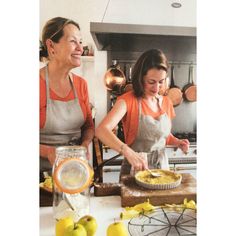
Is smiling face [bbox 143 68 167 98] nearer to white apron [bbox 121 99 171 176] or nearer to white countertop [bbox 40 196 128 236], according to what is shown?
white apron [bbox 121 99 171 176]

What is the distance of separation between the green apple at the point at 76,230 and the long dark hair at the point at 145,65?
0.57 meters

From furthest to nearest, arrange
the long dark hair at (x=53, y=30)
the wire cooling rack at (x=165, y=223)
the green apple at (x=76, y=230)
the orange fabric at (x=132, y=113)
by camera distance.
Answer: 1. the orange fabric at (x=132, y=113)
2. the long dark hair at (x=53, y=30)
3. the wire cooling rack at (x=165, y=223)
4. the green apple at (x=76, y=230)

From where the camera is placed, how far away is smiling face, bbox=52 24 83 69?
1283 millimetres

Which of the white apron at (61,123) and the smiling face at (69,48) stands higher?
the smiling face at (69,48)

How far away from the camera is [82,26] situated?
1.29 m

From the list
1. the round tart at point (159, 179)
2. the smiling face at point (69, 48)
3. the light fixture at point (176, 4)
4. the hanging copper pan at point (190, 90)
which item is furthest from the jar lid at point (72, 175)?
the light fixture at point (176, 4)

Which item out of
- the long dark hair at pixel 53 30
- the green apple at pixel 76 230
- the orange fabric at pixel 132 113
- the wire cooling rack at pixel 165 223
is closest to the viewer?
the green apple at pixel 76 230

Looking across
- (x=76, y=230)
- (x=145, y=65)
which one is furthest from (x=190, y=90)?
(x=76, y=230)

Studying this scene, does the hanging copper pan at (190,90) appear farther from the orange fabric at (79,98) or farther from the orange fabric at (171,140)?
the orange fabric at (79,98)

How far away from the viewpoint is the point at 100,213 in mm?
1245

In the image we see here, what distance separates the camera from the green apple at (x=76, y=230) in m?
1.01

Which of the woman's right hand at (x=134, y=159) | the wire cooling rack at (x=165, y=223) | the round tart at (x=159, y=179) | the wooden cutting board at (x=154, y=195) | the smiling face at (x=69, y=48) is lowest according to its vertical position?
the wire cooling rack at (x=165, y=223)
